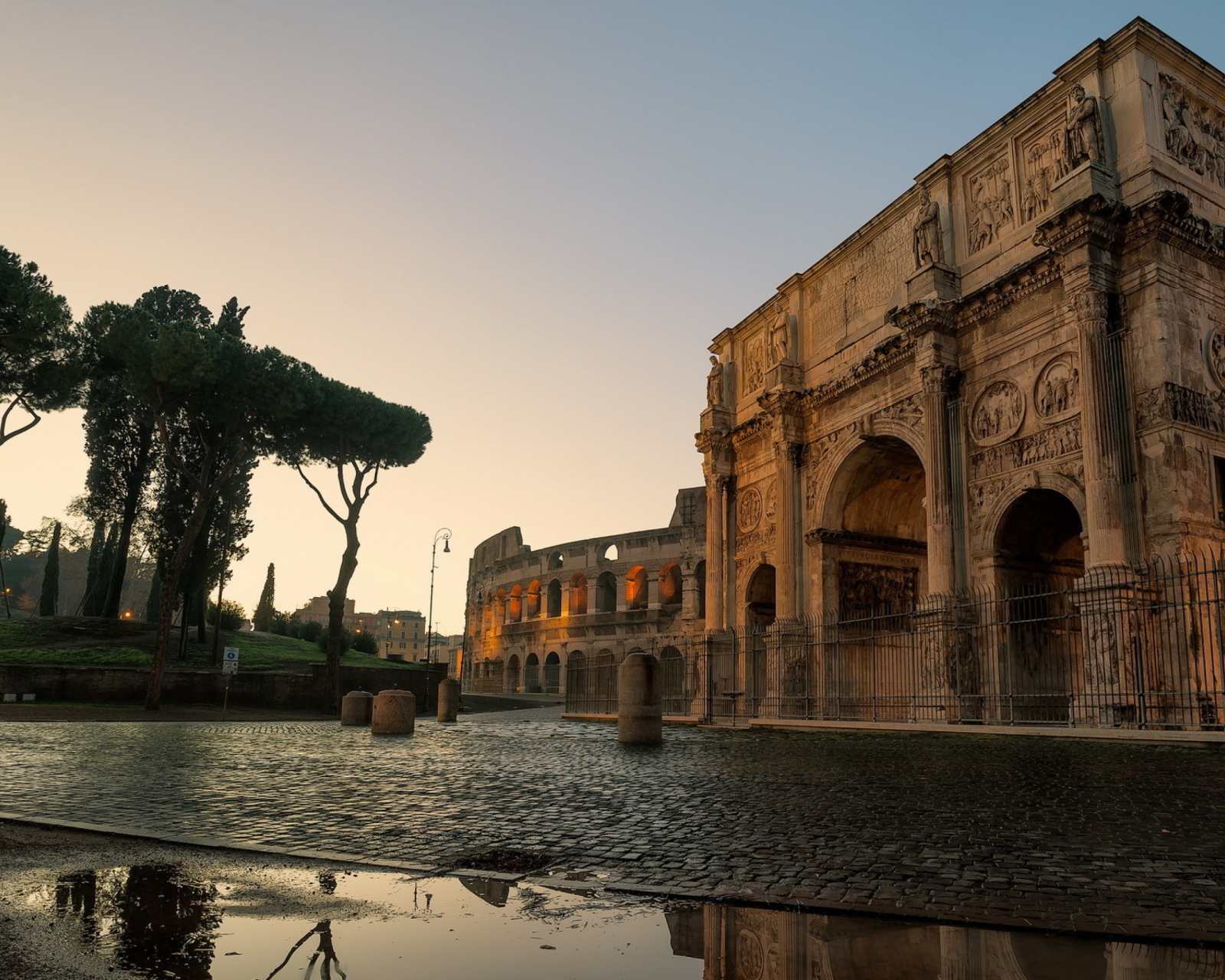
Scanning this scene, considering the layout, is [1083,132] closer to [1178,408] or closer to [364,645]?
[1178,408]

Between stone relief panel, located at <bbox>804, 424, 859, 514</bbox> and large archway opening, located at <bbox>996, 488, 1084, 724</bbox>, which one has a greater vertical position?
stone relief panel, located at <bbox>804, 424, 859, 514</bbox>

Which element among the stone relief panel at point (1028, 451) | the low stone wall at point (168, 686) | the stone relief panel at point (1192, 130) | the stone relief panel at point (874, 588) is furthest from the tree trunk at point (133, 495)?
the stone relief panel at point (1192, 130)

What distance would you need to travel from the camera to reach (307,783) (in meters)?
8.22

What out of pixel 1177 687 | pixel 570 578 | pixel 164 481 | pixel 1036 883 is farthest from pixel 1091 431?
pixel 570 578

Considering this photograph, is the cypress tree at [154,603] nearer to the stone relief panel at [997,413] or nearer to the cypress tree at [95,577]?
the cypress tree at [95,577]

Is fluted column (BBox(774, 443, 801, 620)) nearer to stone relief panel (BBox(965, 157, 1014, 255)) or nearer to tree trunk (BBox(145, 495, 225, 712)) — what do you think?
stone relief panel (BBox(965, 157, 1014, 255))

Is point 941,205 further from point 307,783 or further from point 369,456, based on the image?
point 369,456

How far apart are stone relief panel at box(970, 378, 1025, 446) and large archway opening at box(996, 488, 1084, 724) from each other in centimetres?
128

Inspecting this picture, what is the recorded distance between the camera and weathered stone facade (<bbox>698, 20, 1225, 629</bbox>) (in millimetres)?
13641

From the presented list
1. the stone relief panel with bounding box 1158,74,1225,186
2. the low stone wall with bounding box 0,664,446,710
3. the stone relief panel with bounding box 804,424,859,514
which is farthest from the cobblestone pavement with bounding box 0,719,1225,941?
the low stone wall with bounding box 0,664,446,710

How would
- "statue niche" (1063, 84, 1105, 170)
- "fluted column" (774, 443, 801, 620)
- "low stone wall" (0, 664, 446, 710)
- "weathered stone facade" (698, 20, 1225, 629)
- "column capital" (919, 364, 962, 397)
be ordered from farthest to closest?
"low stone wall" (0, 664, 446, 710), "fluted column" (774, 443, 801, 620), "column capital" (919, 364, 962, 397), "statue niche" (1063, 84, 1105, 170), "weathered stone facade" (698, 20, 1225, 629)

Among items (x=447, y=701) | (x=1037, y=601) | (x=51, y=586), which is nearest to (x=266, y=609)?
(x=51, y=586)

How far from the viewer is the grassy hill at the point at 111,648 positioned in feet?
100

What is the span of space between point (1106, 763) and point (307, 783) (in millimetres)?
7705
